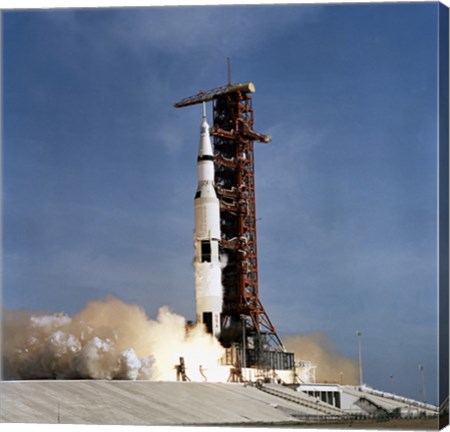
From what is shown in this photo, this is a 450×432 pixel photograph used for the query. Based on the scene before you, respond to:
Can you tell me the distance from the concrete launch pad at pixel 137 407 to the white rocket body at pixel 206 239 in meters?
4.47

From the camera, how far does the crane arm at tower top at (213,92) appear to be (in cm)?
3922

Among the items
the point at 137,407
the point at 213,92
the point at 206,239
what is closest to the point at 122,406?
the point at 137,407

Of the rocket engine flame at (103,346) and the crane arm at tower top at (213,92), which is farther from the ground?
the crane arm at tower top at (213,92)

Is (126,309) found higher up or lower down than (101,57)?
lower down

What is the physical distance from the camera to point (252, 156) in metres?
42.9

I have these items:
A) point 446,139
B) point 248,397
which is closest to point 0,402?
point 248,397

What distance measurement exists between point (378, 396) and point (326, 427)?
3423 mm

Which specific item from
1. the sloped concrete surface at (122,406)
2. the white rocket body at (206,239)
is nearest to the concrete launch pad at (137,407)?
the sloped concrete surface at (122,406)

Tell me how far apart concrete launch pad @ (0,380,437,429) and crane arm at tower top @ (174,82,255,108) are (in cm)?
901

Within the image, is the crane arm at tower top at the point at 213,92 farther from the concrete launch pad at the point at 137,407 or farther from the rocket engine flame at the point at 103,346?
the concrete launch pad at the point at 137,407

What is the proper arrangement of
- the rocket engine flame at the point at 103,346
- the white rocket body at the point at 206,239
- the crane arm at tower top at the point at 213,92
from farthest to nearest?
the white rocket body at the point at 206,239 < the rocket engine flame at the point at 103,346 < the crane arm at tower top at the point at 213,92

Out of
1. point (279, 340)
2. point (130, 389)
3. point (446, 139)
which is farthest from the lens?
point (279, 340)

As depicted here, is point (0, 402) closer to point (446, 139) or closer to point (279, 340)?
point (279, 340)

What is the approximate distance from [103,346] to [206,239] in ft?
17.3
